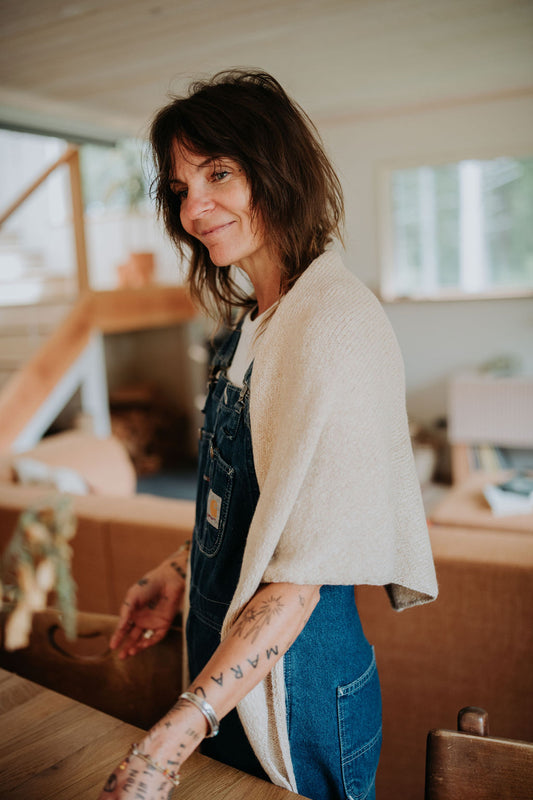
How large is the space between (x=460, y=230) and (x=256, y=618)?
5144 millimetres

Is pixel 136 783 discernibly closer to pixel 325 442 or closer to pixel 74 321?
pixel 325 442

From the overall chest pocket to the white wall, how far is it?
14.6 ft

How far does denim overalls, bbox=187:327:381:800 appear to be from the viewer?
2.82 feet

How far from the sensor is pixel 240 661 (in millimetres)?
735

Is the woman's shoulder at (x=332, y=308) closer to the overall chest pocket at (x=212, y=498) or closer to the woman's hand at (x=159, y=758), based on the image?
the overall chest pocket at (x=212, y=498)

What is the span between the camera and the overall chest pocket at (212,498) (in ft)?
2.99

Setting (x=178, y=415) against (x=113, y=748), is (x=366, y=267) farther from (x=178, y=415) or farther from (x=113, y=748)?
(x=113, y=748)

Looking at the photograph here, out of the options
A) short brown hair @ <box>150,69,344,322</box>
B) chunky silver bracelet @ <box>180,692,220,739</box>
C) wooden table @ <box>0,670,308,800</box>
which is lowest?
wooden table @ <box>0,670,308,800</box>

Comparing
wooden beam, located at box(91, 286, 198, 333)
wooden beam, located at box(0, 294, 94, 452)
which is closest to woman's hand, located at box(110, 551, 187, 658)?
wooden beam, located at box(0, 294, 94, 452)

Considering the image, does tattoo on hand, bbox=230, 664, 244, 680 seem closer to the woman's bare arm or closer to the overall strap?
the woman's bare arm

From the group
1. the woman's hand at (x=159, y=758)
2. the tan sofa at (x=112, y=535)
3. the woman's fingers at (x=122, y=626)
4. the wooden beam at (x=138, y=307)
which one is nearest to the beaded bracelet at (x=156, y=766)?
the woman's hand at (x=159, y=758)

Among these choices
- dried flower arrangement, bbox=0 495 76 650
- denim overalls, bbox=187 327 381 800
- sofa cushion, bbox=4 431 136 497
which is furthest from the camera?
sofa cushion, bbox=4 431 136 497

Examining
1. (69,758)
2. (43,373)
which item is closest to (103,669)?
(69,758)

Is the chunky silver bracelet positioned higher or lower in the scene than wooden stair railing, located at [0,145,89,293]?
lower
